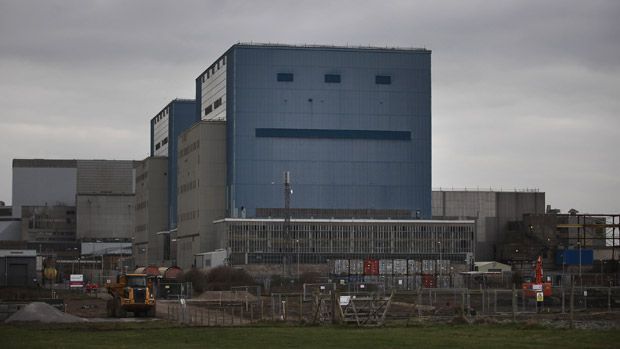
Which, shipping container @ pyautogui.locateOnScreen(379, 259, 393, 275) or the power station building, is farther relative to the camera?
the power station building

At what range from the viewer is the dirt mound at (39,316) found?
74831mm

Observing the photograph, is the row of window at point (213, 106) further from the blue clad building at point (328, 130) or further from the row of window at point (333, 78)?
the row of window at point (333, 78)

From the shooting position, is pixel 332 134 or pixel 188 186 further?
pixel 188 186

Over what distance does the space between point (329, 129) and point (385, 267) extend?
22955 mm

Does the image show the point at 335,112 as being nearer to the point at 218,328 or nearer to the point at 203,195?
the point at 203,195

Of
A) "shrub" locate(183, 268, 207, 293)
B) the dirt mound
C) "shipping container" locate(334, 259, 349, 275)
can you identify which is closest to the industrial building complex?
"shipping container" locate(334, 259, 349, 275)

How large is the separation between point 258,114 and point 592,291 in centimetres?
7083

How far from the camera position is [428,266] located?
178 meters

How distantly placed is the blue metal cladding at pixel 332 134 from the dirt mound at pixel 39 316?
103m

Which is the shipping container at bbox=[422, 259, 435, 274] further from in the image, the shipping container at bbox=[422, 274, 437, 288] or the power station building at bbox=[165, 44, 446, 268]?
the shipping container at bbox=[422, 274, 437, 288]

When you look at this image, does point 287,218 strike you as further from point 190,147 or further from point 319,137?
point 190,147

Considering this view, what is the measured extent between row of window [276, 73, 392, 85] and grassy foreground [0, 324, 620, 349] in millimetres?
113370

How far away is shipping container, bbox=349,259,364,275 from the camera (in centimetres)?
17431

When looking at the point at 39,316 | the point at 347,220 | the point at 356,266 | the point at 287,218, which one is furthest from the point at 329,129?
the point at 39,316
